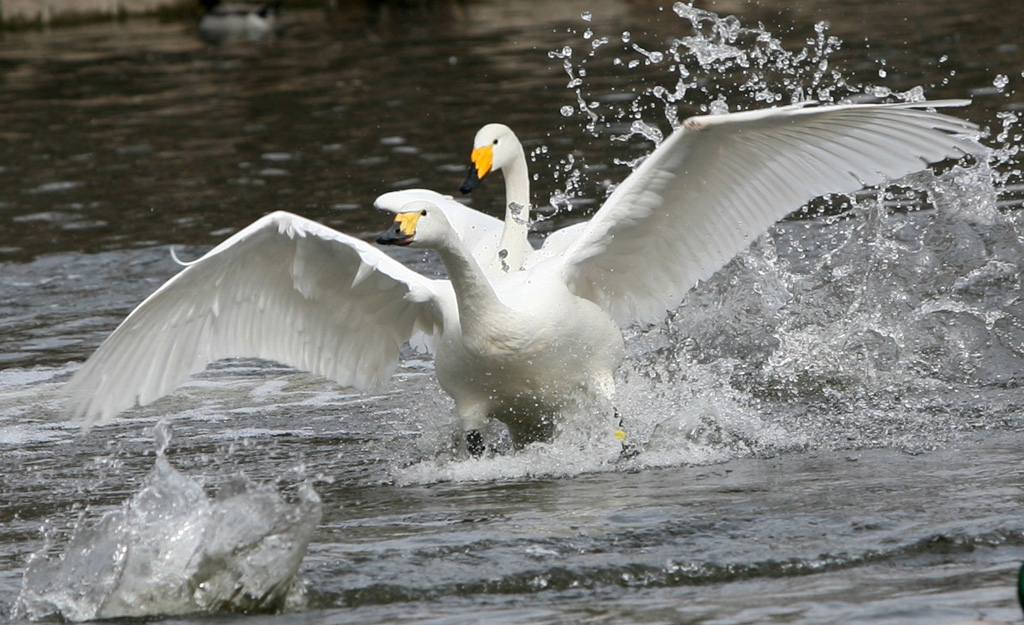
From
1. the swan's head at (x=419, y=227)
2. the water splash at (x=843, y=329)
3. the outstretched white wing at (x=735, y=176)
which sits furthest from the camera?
the water splash at (x=843, y=329)

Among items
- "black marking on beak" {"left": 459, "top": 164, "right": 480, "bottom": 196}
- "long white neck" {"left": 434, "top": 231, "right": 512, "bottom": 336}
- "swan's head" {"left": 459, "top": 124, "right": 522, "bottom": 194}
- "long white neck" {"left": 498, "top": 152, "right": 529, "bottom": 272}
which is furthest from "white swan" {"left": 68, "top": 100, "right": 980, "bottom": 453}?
"swan's head" {"left": 459, "top": 124, "right": 522, "bottom": 194}

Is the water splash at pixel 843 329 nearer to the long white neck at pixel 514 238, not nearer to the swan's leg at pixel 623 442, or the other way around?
the swan's leg at pixel 623 442

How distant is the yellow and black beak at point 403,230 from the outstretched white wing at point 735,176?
1047mm

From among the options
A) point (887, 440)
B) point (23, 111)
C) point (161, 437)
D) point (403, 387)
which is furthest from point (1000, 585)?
point (23, 111)

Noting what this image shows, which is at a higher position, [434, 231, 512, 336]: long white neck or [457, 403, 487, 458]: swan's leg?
[434, 231, 512, 336]: long white neck

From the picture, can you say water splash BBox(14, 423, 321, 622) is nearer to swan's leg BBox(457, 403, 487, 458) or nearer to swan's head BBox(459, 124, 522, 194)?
swan's leg BBox(457, 403, 487, 458)

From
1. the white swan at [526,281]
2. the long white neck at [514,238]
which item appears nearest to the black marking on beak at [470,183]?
the long white neck at [514,238]

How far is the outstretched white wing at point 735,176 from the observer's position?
682cm

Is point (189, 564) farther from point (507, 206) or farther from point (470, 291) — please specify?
point (507, 206)

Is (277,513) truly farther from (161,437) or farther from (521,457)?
(521,457)

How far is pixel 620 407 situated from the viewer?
286 inches

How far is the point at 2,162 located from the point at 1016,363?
11.8 metres

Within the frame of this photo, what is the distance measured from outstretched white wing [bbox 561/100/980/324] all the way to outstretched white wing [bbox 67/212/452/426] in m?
0.85

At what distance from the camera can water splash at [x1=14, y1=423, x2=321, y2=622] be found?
5406mm
